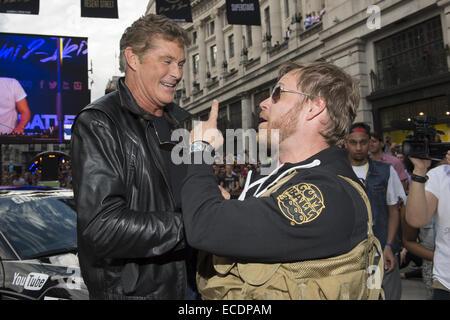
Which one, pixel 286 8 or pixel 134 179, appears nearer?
pixel 134 179

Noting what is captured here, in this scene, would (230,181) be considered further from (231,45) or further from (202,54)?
(202,54)

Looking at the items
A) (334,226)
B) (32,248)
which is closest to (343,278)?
(334,226)

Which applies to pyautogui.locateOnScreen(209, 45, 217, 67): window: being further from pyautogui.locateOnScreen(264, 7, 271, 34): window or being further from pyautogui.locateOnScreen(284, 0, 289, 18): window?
pyautogui.locateOnScreen(284, 0, 289, 18): window

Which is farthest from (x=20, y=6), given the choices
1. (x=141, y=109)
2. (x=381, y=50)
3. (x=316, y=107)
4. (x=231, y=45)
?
(x=231, y=45)

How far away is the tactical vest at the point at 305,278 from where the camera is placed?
154 centimetres

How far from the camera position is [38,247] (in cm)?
354

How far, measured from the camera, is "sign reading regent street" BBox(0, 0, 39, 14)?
341 inches

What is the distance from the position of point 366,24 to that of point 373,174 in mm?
15215

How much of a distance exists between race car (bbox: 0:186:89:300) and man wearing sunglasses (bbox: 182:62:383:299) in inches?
75.7

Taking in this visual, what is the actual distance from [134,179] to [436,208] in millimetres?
2566

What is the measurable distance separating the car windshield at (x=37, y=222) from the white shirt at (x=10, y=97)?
36.9 feet

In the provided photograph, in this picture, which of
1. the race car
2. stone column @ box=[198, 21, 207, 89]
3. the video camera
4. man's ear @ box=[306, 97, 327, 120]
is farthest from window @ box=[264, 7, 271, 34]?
man's ear @ box=[306, 97, 327, 120]

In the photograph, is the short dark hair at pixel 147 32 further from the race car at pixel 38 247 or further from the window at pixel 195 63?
the window at pixel 195 63
